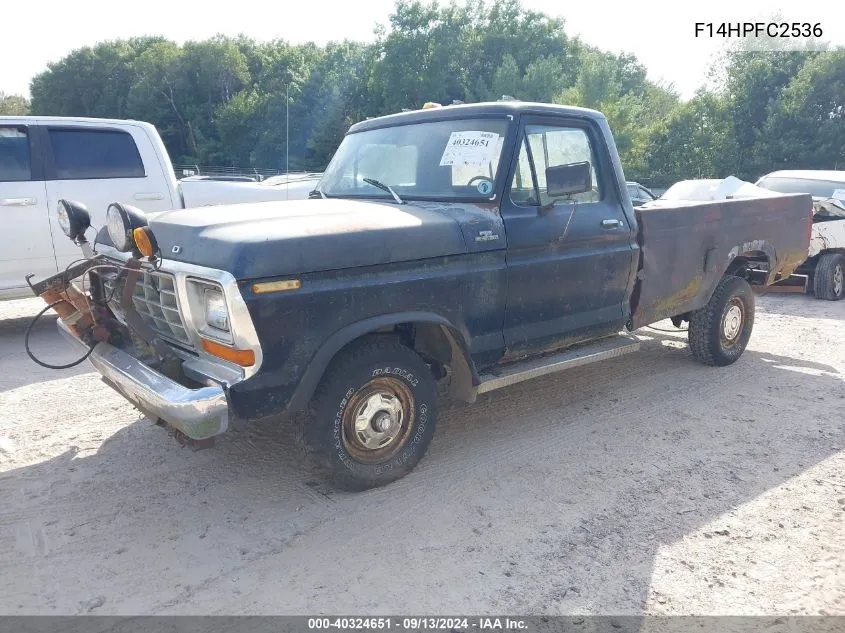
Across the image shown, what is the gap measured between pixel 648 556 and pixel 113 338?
3.16 meters

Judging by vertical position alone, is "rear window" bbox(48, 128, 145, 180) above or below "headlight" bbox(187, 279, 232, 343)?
above

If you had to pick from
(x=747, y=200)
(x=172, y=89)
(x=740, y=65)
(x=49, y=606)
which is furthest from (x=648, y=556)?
(x=172, y=89)

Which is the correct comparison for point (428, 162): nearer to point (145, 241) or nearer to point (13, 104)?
point (145, 241)

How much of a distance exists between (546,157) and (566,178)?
1.51ft

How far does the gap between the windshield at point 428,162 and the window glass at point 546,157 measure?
0.66ft

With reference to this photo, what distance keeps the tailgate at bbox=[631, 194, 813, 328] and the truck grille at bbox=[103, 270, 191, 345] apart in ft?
10.8

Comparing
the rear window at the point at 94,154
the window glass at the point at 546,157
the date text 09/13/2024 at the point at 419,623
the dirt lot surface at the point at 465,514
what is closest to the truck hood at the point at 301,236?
the window glass at the point at 546,157

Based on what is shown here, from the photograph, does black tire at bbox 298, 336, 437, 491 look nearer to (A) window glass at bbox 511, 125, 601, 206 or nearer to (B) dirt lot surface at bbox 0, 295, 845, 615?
(B) dirt lot surface at bbox 0, 295, 845, 615

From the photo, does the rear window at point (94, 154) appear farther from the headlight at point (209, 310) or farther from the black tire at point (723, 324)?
the black tire at point (723, 324)

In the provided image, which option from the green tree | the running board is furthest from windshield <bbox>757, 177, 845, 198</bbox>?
the green tree

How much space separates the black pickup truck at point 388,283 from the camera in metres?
3.23

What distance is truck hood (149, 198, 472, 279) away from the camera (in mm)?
3162

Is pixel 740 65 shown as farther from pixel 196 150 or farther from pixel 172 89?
pixel 172 89

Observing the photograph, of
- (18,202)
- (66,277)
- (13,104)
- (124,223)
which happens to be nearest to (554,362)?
(124,223)
